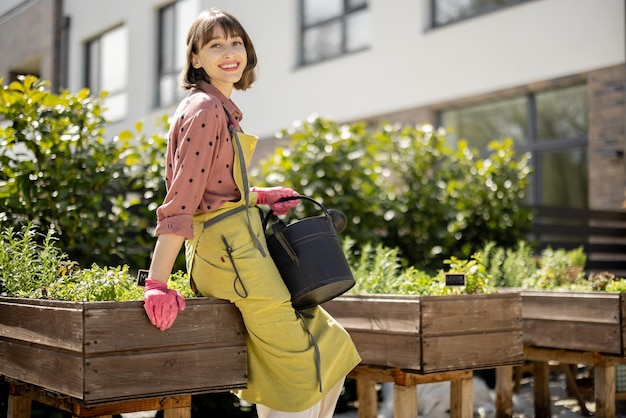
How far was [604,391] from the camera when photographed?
4898 millimetres

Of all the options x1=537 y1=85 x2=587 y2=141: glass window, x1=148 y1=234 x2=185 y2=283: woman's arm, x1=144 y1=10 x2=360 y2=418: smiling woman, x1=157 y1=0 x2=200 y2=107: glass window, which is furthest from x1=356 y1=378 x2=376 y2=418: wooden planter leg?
x1=157 y1=0 x2=200 y2=107: glass window

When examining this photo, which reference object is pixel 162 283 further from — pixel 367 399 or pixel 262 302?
pixel 367 399

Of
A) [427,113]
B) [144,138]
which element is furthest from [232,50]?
[427,113]

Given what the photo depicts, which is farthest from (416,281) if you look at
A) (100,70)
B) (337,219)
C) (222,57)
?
(100,70)

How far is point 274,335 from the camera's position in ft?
10.2

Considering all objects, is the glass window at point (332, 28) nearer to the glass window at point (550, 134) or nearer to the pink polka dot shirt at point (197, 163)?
the glass window at point (550, 134)

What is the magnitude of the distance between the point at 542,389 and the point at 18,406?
323 cm

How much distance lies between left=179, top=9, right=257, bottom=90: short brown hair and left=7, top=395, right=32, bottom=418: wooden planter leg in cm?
144

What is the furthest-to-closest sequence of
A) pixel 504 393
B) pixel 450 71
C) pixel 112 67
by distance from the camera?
1. pixel 112 67
2. pixel 450 71
3. pixel 504 393

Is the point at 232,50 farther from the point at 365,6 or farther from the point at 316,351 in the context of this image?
the point at 365,6

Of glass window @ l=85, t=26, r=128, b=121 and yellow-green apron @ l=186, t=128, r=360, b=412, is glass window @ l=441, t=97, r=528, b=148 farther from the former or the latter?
yellow-green apron @ l=186, t=128, r=360, b=412

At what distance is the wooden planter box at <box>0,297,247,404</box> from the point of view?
9.55 ft

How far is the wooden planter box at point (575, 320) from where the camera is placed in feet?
15.6

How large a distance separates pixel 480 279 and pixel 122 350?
204cm
